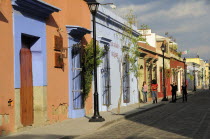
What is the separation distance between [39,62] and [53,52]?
1346 millimetres

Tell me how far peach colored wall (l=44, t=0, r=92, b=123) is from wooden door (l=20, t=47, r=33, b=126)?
1.22 metres

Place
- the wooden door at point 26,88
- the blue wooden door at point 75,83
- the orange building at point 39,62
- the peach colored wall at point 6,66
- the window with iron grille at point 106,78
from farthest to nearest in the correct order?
the window with iron grille at point 106,78 → the blue wooden door at point 75,83 → the wooden door at point 26,88 → the orange building at point 39,62 → the peach colored wall at point 6,66

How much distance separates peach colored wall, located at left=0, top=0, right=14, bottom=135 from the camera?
12641mm

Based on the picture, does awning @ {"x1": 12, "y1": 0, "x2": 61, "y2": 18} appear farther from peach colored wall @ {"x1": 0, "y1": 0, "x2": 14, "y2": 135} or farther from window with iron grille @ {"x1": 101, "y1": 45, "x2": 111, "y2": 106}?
window with iron grille @ {"x1": 101, "y1": 45, "x2": 111, "y2": 106}

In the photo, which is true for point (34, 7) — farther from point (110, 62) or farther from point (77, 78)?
point (110, 62)

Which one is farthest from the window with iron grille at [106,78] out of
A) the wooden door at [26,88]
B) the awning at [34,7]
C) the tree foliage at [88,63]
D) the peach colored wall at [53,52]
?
the wooden door at [26,88]

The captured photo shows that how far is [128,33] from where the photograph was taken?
23.7 meters

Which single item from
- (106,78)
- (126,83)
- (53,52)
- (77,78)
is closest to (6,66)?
(53,52)

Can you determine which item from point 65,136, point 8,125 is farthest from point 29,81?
point 65,136

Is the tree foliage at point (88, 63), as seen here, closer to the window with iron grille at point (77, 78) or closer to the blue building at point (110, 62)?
the window with iron grille at point (77, 78)

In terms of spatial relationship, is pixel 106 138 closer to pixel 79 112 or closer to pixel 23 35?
pixel 23 35

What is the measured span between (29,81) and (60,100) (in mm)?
2906

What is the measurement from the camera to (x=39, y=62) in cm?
1563

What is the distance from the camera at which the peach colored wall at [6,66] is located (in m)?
12.6
